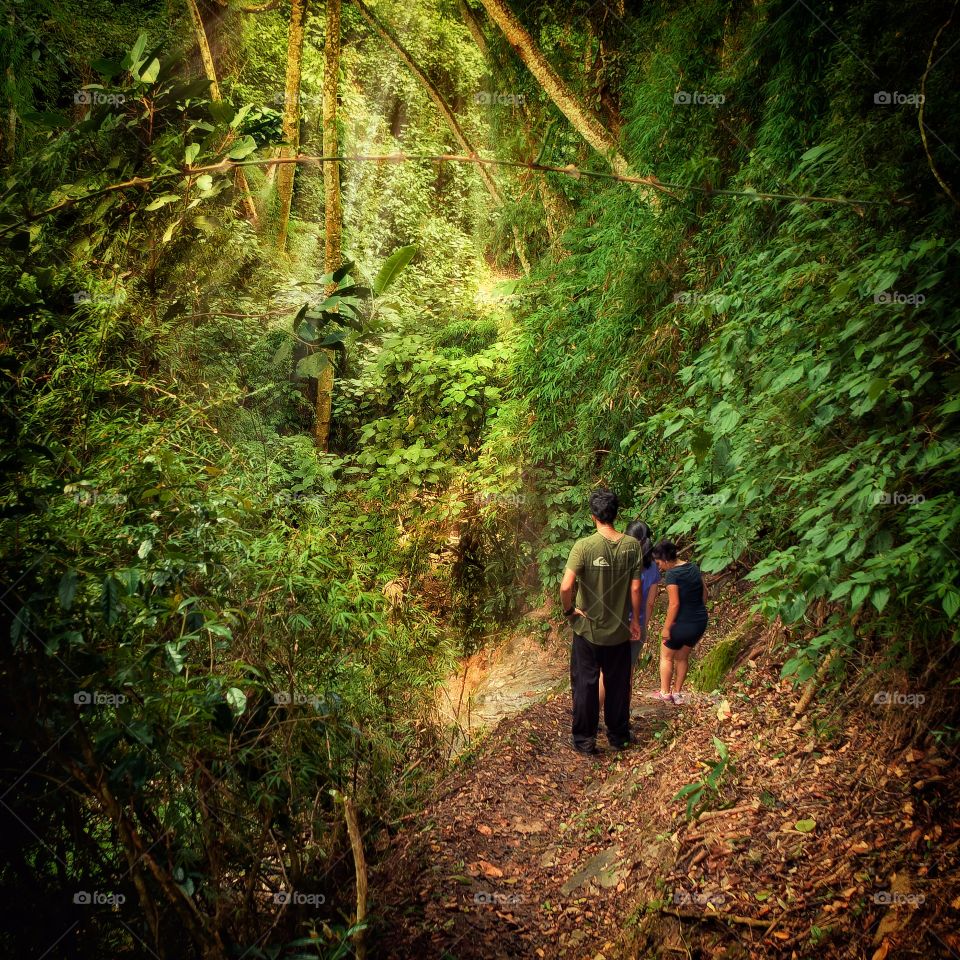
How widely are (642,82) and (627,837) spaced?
22.2 ft

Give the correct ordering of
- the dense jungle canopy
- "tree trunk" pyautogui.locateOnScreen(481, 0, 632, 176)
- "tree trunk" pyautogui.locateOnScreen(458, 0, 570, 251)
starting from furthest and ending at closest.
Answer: "tree trunk" pyautogui.locateOnScreen(458, 0, 570, 251) < "tree trunk" pyautogui.locateOnScreen(481, 0, 632, 176) < the dense jungle canopy

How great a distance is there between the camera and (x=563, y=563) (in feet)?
22.9

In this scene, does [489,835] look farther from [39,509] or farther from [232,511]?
[39,509]

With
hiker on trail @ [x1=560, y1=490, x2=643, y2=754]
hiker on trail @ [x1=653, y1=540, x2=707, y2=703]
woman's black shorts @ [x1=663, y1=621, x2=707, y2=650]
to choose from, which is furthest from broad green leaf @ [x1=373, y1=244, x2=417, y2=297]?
woman's black shorts @ [x1=663, y1=621, x2=707, y2=650]

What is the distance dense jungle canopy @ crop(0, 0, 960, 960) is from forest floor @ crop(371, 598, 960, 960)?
0.06 feet

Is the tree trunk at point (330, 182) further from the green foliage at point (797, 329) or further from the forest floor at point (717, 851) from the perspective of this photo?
the forest floor at point (717, 851)

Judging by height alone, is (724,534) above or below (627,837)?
above

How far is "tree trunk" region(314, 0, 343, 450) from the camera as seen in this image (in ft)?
28.7

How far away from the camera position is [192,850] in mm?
2270

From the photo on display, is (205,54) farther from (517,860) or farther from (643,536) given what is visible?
(517,860)

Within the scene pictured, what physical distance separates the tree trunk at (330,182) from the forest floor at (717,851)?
6621 millimetres

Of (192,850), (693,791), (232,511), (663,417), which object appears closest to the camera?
(192,850)

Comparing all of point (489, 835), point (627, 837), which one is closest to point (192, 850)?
point (489, 835)

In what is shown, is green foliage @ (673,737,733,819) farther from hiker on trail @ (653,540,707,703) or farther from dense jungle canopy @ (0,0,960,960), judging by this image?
hiker on trail @ (653,540,707,703)
